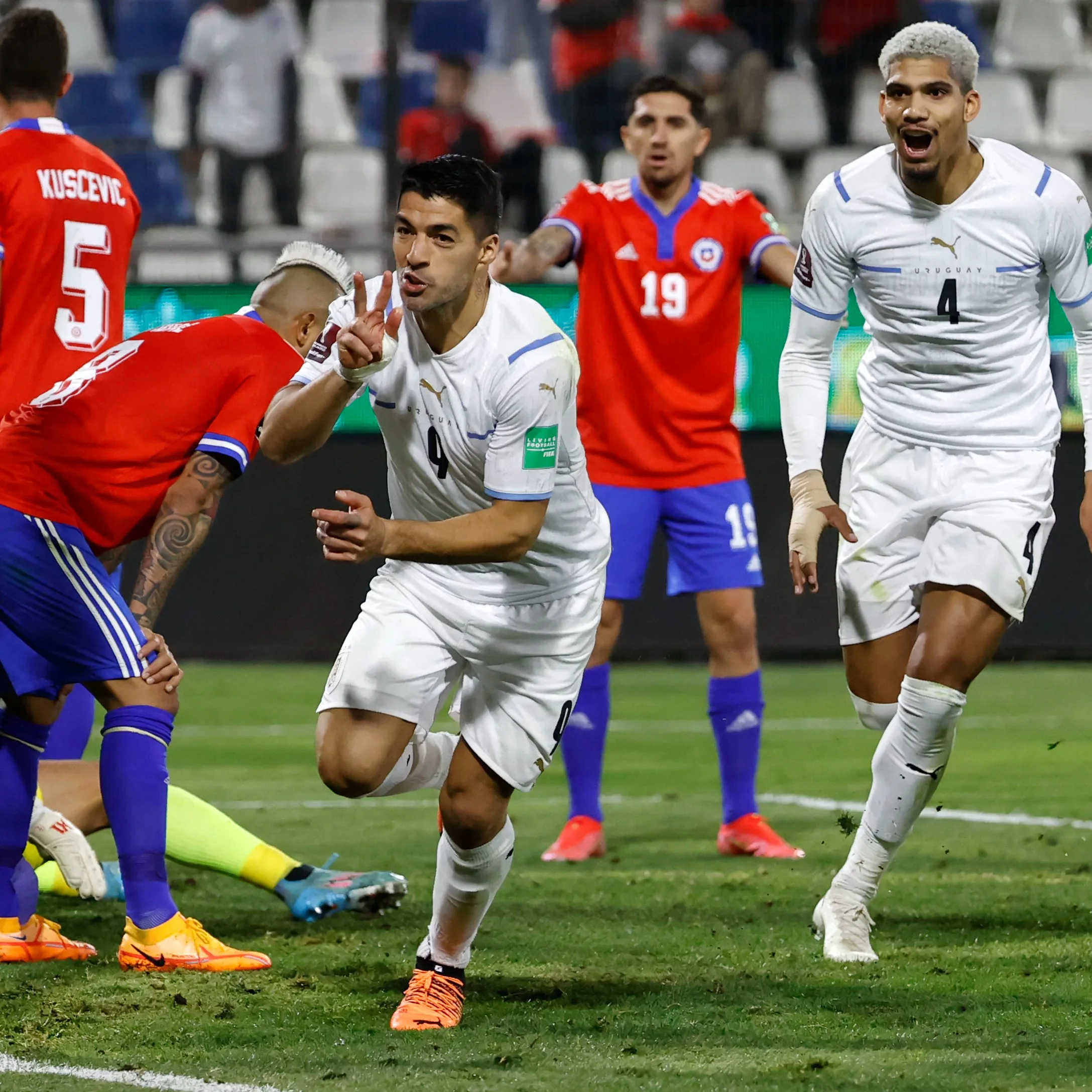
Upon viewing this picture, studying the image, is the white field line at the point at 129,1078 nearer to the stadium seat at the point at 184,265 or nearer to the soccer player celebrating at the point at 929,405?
the soccer player celebrating at the point at 929,405

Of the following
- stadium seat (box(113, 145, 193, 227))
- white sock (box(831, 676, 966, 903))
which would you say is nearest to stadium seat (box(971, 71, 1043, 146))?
stadium seat (box(113, 145, 193, 227))

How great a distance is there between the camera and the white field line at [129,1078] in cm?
321

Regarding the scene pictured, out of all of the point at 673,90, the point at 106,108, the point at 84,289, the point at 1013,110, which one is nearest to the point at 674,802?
the point at 673,90

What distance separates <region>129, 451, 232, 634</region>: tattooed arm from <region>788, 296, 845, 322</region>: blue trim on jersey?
146cm

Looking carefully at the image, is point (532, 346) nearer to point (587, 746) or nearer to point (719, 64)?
point (587, 746)

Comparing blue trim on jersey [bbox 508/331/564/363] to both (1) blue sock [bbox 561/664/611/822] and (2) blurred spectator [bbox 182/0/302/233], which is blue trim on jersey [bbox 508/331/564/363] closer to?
(1) blue sock [bbox 561/664/611/822]

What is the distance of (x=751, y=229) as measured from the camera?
6.31 metres

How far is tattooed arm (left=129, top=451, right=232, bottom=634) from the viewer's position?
4207 millimetres

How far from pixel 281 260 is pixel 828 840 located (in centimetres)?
277

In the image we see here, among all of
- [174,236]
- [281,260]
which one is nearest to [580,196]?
[281,260]

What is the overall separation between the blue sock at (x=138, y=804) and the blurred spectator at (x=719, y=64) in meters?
8.77

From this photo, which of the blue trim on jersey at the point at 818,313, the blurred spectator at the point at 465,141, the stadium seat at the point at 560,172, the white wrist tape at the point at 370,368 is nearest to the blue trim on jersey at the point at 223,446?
the white wrist tape at the point at 370,368

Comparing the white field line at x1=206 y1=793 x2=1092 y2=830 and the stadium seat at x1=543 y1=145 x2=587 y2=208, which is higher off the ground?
the stadium seat at x1=543 y1=145 x2=587 y2=208

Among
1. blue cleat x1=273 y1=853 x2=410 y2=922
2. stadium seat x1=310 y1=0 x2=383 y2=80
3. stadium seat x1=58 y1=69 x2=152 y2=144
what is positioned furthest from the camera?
stadium seat x1=310 y1=0 x2=383 y2=80
